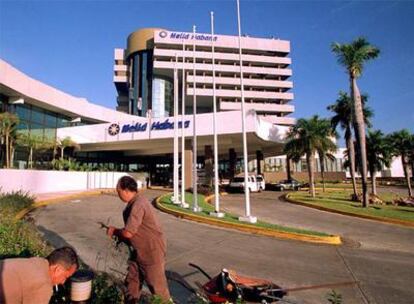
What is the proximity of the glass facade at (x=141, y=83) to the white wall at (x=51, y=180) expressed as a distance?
51493mm

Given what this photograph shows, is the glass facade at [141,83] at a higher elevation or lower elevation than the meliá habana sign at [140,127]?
higher

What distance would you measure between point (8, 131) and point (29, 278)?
25.0m

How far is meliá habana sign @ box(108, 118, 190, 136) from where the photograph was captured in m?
31.4

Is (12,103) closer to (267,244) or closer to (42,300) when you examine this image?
(267,244)

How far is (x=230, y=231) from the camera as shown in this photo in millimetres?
12570

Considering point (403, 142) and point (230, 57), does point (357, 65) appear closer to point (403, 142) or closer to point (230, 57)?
point (403, 142)

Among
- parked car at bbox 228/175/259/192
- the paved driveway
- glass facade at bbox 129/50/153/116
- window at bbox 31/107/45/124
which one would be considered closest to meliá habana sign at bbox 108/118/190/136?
window at bbox 31/107/45/124

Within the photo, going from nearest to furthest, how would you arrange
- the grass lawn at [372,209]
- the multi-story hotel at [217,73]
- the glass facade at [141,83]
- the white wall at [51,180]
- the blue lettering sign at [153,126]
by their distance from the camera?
the grass lawn at [372,209] < the white wall at [51,180] < the blue lettering sign at [153,126] < the multi-story hotel at [217,73] < the glass facade at [141,83]

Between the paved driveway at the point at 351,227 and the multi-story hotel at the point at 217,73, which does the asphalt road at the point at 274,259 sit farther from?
the multi-story hotel at the point at 217,73

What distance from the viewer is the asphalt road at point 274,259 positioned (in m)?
6.25

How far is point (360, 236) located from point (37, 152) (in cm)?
2826

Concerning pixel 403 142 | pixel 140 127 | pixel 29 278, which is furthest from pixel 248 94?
pixel 29 278

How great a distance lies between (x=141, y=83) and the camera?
8812 cm

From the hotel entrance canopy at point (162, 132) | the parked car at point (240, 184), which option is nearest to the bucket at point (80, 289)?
the hotel entrance canopy at point (162, 132)
